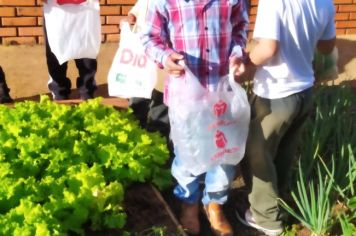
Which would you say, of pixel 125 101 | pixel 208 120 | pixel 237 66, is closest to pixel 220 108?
pixel 208 120

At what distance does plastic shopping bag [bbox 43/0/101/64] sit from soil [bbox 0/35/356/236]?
0.38m

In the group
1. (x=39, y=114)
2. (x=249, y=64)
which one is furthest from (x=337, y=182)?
(x=39, y=114)

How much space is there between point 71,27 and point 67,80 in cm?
60

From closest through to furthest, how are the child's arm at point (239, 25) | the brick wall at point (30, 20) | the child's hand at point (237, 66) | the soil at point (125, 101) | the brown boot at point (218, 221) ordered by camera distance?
1. the child's hand at point (237, 66)
2. the child's arm at point (239, 25)
3. the soil at point (125, 101)
4. the brown boot at point (218, 221)
5. the brick wall at point (30, 20)

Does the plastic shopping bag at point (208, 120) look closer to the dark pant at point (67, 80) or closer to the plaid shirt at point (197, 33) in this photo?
the plaid shirt at point (197, 33)

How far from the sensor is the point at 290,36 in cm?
280

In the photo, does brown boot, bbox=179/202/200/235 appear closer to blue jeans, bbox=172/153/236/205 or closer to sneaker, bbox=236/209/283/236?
blue jeans, bbox=172/153/236/205

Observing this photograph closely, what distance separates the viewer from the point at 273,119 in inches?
119

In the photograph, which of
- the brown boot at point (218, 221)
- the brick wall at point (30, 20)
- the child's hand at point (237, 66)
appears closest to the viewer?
the child's hand at point (237, 66)

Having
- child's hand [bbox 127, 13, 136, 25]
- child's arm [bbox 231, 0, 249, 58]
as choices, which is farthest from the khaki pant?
child's hand [bbox 127, 13, 136, 25]

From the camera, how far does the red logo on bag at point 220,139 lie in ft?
9.57

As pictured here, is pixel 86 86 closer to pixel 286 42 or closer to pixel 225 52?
pixel 225 52

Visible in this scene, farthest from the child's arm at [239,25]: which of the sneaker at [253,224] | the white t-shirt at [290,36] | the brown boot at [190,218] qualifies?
the sneaker at [253,224]

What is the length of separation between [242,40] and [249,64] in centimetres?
19
